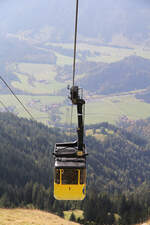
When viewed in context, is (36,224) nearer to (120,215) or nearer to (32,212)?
(32,212)

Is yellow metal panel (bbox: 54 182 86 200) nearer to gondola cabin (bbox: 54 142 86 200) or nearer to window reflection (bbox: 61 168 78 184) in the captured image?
gondola cabin (bbox: 54 142 86 200)

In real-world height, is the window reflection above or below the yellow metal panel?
above

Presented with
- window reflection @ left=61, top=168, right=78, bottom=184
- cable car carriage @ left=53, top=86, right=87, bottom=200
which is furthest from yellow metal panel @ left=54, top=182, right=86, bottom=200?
window reflection @ left=61, top=168, right=78, bottom=184

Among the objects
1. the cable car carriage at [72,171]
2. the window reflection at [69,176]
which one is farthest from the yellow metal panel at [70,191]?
the window reflection at [69,176]

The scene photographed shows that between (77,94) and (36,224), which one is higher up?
(77,94)

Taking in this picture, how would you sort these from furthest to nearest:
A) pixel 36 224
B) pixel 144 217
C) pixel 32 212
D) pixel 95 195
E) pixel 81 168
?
pixel 95 195 < pixel 144 217 < pixel 32 212 < pixel 36 224 < pixel 81 168

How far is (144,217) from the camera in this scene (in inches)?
5512

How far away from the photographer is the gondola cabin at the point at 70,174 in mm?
24297

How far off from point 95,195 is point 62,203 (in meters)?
16.5

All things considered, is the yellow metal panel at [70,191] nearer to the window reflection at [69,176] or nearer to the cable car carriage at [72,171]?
the cable car carriage at [72,171]

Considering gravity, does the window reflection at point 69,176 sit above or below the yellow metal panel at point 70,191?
above

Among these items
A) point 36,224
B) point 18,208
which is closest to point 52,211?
point 18,208

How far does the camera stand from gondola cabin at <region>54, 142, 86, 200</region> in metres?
24.3

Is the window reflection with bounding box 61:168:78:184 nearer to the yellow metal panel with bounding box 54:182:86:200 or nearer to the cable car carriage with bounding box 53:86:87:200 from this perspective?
the cable car carriage with bounding box 53:86:87:200
